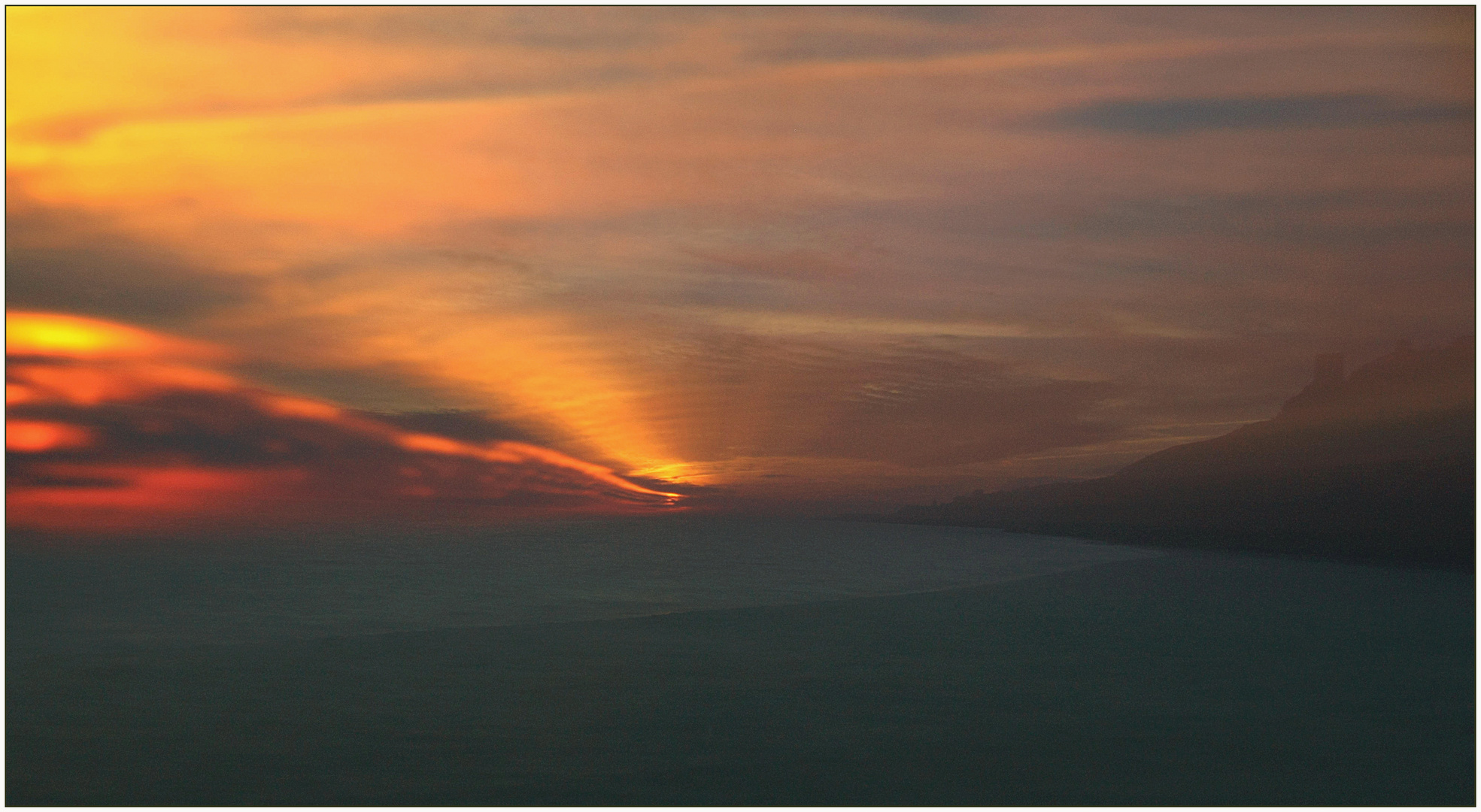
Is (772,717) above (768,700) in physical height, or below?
below

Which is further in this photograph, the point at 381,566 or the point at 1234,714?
the point at 381,566

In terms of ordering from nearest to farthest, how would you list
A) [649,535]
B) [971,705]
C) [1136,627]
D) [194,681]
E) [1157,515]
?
1. [971,705]
2. [194,681]
3. [1136,627]
4. [1157,515]
5. [649,535]

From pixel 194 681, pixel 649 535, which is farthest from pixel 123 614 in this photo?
pixel 649 535

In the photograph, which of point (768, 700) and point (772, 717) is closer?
point (772, 717)

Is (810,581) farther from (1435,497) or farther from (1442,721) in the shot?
(1442,721)
